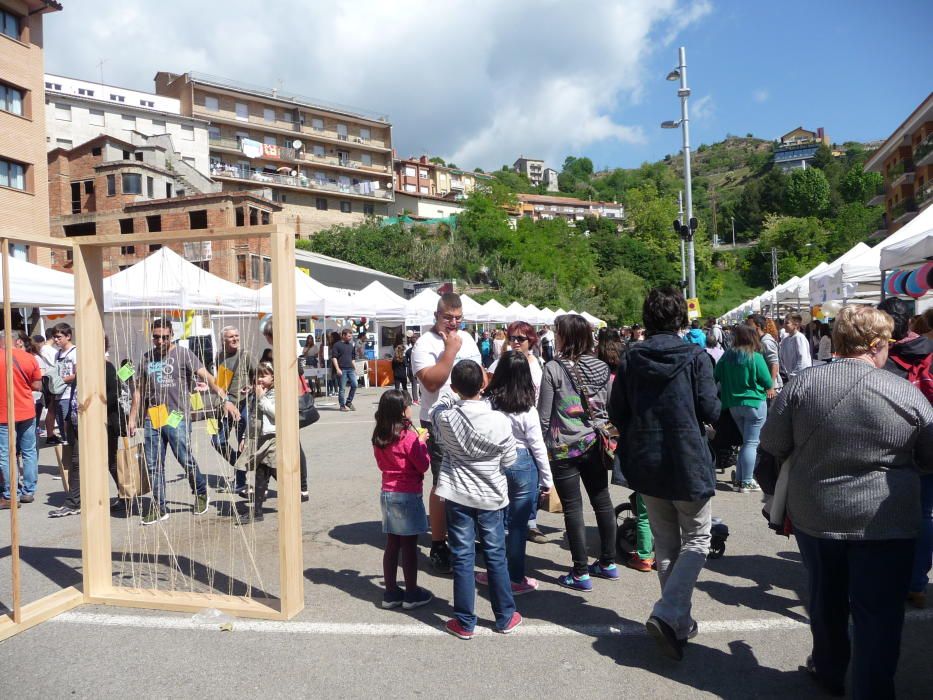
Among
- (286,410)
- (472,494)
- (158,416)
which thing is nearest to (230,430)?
(158,416)

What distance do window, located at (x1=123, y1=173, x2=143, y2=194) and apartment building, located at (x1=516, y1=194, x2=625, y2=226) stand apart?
6820 centimetres

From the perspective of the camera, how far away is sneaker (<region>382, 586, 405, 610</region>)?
164 inches

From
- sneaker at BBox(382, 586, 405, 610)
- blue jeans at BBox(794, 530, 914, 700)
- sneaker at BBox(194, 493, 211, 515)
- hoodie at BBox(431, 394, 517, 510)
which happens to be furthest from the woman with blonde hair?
sneaker at BBox(194, 493, 211, 515)

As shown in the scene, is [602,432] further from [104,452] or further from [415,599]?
[104,452]

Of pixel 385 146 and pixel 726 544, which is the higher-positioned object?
pixel 385 146

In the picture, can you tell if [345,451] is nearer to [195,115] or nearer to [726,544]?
[726,544]

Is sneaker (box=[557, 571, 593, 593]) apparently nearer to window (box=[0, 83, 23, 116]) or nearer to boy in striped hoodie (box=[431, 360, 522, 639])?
boy in striped hoodie (box=[431, 360, 522, 639])

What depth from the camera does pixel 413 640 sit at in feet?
12.2

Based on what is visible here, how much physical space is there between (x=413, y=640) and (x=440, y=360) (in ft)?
5.89

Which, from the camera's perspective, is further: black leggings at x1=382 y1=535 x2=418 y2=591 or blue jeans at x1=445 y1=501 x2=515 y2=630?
black leggings at x1=382 y1=535 x2=418 y2=591

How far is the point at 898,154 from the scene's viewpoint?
154ft

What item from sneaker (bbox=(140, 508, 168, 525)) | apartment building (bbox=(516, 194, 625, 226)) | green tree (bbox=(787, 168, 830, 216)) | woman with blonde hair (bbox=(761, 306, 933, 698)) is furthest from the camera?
apartment building (bbox=(516, 194, 625, 226))

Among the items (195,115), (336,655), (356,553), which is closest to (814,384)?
(336,655)

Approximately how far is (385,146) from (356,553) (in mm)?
77977
